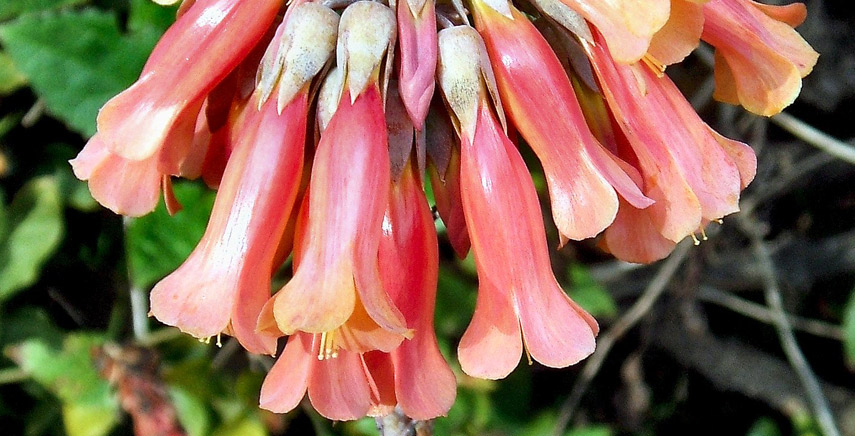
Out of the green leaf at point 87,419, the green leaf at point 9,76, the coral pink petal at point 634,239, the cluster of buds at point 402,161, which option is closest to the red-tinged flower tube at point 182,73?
the cluster of buds at point 402,161

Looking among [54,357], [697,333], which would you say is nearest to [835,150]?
[697,333]

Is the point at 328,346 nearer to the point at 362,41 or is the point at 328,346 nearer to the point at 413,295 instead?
the point at 413,295

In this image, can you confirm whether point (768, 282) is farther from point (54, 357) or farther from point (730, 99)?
point (54, 357)

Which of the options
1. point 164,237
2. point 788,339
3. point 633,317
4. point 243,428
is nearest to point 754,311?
point 788,339

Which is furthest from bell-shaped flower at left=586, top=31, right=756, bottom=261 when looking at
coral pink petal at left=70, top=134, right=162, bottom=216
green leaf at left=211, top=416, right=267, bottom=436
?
green leaf at left=211, top=416, right=267, bottom=436

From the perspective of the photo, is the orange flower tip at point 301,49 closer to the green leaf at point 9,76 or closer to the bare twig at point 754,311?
the green leaf at point 9,76
